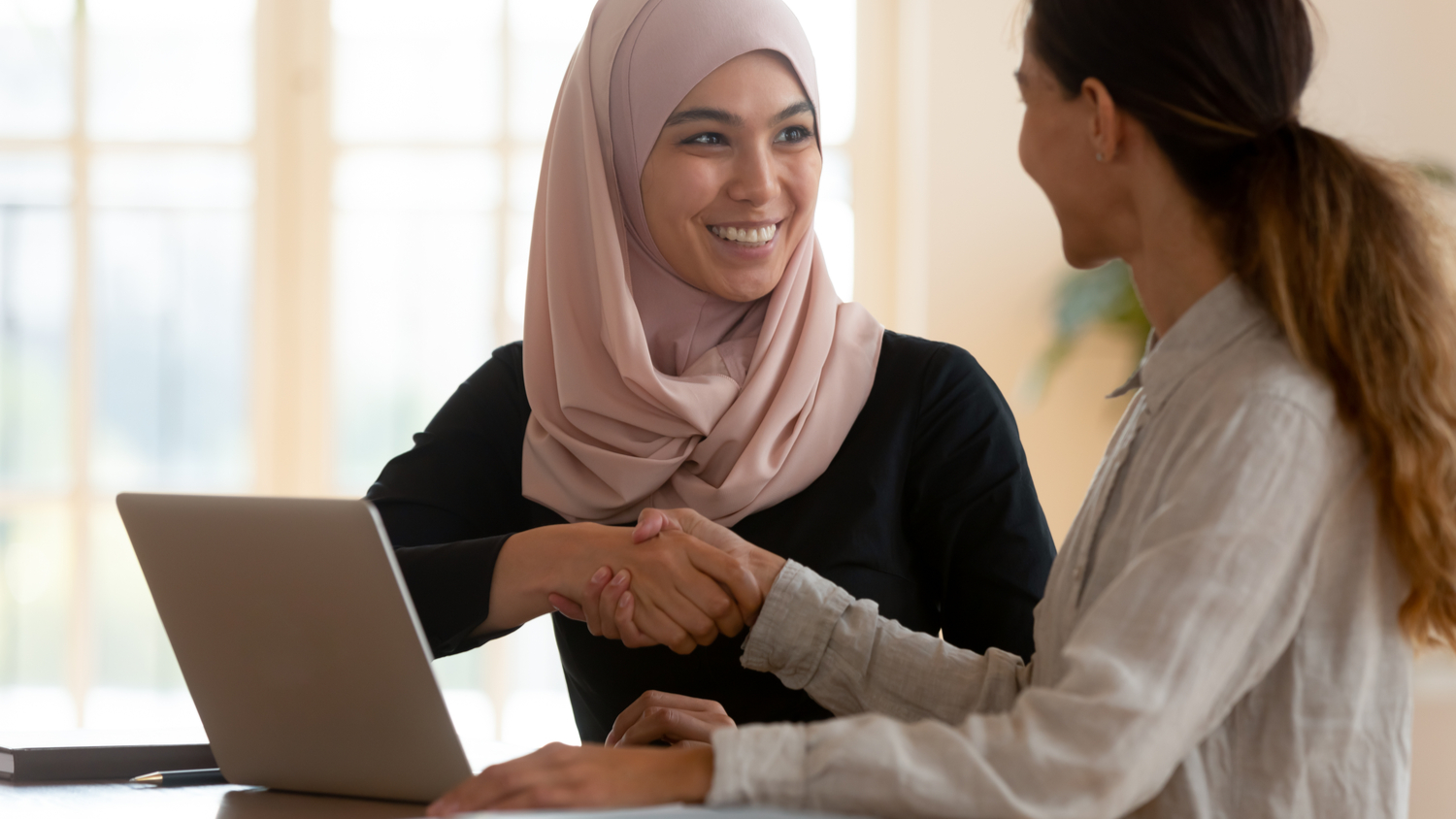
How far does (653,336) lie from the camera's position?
1594 millimetres

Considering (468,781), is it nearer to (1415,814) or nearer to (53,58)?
(1415,814)

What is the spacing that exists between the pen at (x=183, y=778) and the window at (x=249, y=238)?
7.52 feet

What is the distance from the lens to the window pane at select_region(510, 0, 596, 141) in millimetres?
3426

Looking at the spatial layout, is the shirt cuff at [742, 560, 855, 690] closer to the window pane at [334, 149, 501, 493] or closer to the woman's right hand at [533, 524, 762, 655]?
the woman's right hand at [533, 524, 762, 655]

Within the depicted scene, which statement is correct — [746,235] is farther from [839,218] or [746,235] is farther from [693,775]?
[839,218]

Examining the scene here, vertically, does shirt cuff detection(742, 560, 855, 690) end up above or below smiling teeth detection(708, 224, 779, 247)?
below

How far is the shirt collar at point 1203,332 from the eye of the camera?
895 mm

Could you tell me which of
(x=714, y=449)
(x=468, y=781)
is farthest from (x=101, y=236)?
(x=468, y=781)

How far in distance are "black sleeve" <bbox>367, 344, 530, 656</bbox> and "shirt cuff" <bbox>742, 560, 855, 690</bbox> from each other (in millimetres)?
319

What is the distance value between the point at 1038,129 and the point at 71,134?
10.7 feet

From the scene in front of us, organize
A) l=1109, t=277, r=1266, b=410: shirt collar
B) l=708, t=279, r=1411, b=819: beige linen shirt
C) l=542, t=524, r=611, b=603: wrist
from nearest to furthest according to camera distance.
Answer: l=708, t=279, r=1411, b=819: beige linen shirt → l=1109, t=277, r=1266, b=410: shirt collar → l=542, t=524, r=611, b=603: wrist

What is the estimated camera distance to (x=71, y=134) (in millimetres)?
3434

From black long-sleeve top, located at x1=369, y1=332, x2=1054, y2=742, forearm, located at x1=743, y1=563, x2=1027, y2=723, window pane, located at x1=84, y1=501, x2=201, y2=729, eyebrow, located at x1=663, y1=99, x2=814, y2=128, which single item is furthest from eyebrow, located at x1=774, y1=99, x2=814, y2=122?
window pane, located at x1=84, y1=501, x2=201, y2=729

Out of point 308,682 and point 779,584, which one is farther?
point 779,584
